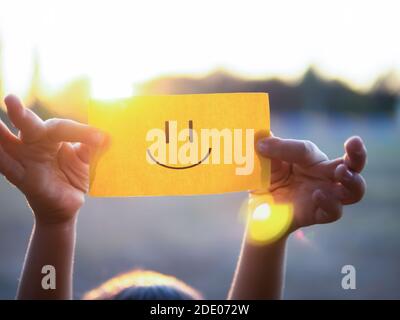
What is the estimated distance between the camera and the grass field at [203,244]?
2594 millimetres

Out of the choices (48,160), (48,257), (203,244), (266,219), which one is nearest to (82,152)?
(48,160)

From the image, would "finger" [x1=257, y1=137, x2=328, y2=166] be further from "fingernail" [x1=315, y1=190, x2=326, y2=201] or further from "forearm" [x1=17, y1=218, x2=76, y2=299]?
"forearm" [x1=17, y1=218, x2=76, y2=299]

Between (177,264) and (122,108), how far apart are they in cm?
212

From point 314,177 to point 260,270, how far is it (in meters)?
0.17

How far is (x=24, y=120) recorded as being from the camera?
75 centimetres

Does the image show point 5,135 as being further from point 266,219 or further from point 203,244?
point 203,244

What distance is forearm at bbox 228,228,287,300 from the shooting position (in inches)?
34.9

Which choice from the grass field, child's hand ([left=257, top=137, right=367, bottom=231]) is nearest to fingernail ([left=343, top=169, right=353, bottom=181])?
child's hand ([left=257, top=137, right=367, bottom=231])

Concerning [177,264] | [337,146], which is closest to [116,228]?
[177,264]

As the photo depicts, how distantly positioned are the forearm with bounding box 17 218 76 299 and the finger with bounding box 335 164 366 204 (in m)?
0.37

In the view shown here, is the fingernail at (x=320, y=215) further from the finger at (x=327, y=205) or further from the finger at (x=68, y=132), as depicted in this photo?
the finger at (x=68, y=132)

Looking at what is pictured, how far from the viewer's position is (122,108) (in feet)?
2.65

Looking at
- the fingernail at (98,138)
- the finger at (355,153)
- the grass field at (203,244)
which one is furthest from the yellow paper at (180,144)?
the grass field at (203,244)
